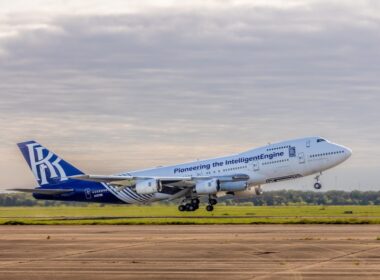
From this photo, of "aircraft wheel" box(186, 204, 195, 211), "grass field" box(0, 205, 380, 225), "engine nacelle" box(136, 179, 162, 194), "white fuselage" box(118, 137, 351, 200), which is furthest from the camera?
"aircraft wheel" box(186, 204, 195, 211)

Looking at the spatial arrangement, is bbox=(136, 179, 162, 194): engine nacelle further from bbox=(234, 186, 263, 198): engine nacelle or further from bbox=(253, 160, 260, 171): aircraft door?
bbox=(253, 160, 260, 171): aircraft door

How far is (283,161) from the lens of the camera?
76.3 m

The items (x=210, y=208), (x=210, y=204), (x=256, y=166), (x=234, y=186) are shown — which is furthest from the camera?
(x=210, y=204)

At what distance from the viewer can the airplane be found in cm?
7650

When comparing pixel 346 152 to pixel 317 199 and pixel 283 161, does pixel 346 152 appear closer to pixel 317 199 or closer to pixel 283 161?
pixel 283 161

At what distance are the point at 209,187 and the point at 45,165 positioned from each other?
58.6ft

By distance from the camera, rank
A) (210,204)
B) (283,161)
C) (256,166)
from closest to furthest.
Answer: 1. (283,161)
2. (256,166)
3. (210,204)

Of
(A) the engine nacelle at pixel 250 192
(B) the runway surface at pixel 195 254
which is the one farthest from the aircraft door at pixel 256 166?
(B) the runway surface at pixel 195 254

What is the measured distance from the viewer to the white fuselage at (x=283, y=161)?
76000mm

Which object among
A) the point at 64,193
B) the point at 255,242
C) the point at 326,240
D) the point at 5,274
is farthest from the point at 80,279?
the point at 64,193

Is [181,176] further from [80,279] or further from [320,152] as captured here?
[80,279]

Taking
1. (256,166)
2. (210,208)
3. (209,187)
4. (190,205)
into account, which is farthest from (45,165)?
(256,166)

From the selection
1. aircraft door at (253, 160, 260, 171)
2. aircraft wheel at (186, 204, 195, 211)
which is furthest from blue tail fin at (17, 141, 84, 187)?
aircraft door at (253, 160, 260, 171)

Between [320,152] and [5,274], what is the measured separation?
54.5 metres
